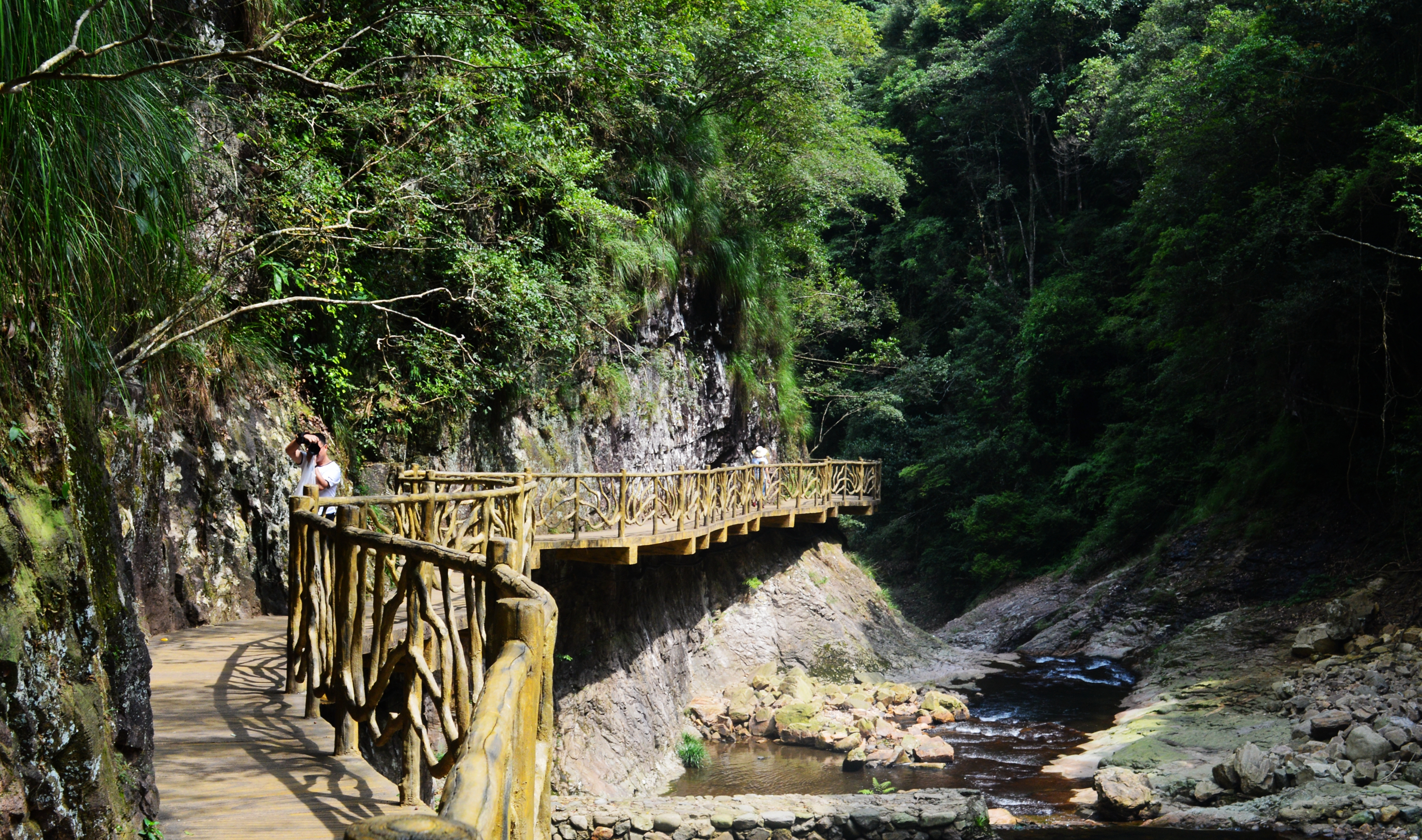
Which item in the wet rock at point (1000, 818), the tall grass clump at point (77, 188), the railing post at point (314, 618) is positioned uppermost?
the tall grass clump at point (77, 188)

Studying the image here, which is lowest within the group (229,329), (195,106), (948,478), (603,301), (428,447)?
(948,478)

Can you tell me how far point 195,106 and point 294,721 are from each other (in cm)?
684

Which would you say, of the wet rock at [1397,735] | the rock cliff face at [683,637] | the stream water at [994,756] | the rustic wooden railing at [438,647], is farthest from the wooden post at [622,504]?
the wet rock at [1397,735]

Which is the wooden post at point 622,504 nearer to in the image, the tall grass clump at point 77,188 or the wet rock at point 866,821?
the wet rock at point 866,821

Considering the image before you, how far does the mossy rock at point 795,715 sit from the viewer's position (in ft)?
50.3

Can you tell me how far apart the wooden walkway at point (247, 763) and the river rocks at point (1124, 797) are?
9.74m

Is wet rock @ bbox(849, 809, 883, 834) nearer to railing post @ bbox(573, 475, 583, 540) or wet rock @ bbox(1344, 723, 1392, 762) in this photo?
railing post @ bbox(573, 475, 583, 540)

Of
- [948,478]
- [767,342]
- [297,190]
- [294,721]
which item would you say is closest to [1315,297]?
[767,342]

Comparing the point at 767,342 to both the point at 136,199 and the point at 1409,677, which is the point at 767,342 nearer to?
the point at 1409,677

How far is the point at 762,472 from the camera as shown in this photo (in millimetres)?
16109

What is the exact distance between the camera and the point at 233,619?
26.0ft

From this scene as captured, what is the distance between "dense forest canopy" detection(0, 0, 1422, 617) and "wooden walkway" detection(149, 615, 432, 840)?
1.55 m

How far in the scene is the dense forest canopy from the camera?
5.38 m

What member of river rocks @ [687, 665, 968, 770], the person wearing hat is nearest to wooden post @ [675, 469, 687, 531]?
the person wearing hat
